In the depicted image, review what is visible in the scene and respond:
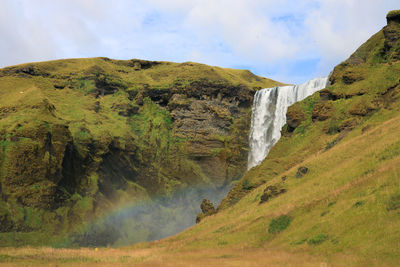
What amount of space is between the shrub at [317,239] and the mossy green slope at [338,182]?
0.05 meters

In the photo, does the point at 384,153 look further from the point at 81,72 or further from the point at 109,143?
the point at 81,72

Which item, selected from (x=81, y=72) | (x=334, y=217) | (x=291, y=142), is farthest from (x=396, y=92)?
(x=81, y=72)

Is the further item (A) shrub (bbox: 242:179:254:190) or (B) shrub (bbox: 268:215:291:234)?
(A) shrub (bbox: 242:179:254:190)

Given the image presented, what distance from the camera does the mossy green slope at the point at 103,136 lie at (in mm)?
52469

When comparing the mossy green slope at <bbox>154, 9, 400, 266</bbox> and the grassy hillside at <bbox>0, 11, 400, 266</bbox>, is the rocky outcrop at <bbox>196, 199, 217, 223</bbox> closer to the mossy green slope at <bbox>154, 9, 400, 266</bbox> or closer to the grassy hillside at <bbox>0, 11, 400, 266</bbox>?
the grassy hillside at <bbox>0, 11, 400, 266</bbox>

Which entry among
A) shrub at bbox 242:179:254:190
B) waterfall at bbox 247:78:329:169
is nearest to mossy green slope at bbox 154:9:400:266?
shrub at bbox 242:179:254:190

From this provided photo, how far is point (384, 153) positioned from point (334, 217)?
7015 mm

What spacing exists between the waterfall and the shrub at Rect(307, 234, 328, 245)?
45494 millimetres

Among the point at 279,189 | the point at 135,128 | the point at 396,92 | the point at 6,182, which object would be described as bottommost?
the point at 279,189

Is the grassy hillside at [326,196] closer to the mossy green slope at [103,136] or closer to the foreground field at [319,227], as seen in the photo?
the foreground field at [319,227]

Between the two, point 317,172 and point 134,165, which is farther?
point 134,165

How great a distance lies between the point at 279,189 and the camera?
27.7 metres

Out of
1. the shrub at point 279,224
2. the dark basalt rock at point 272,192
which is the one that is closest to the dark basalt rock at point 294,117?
the dark basalt rock at point 272,192

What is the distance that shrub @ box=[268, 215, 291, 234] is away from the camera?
757 inches
